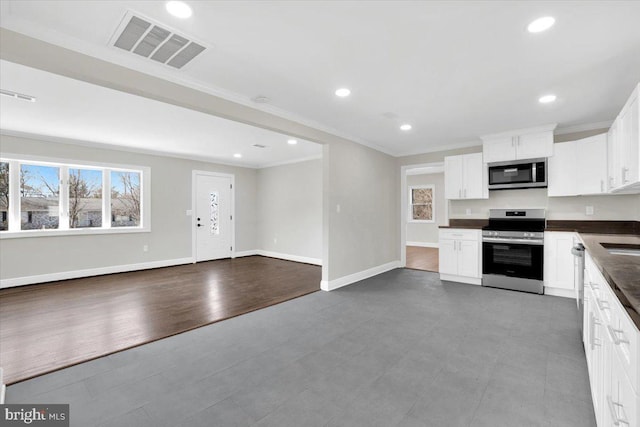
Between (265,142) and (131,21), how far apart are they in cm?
345

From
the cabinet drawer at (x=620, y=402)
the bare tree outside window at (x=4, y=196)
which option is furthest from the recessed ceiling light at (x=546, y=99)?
the bare tree outside window at (x=4, y=196)

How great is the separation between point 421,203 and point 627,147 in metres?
7.29

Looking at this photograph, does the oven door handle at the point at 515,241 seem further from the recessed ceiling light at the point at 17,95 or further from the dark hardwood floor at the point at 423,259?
the recessed ceiling light at the point at 17,95

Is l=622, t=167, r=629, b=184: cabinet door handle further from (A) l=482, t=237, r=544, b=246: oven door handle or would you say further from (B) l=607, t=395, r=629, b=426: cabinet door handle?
(B) l=607, t=395, r=629, b=426: cabinet door handle

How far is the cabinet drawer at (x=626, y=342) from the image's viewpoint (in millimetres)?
902

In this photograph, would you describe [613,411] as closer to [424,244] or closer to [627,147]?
[627,147]

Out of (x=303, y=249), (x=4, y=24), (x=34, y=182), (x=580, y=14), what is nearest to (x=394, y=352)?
(x=580, y=14)

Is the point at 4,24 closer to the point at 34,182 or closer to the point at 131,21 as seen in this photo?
the point at 131,21

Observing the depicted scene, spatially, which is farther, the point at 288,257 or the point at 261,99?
the point at 288,257

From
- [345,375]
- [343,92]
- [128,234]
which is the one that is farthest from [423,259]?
[128,234]

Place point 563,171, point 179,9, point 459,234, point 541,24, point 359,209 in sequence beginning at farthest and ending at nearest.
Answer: point 359,209
point 459,234
point 563,171
point 541,24
point 179,9

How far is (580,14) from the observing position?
6.22 ft

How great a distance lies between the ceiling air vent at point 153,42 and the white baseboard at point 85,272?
4.85 metres

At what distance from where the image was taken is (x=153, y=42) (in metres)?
2.18
